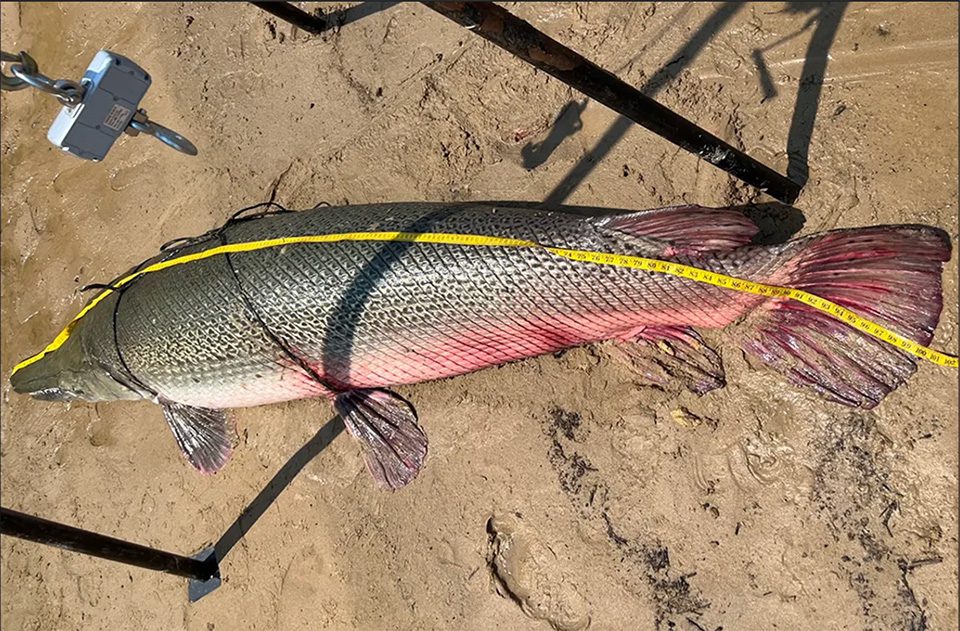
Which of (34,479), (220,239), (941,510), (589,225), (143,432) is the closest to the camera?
(941,510)

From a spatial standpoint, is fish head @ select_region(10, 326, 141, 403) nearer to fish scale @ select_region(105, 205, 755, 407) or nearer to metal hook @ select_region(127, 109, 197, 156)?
fish scale @ select_region(105, 205, 755, 407)

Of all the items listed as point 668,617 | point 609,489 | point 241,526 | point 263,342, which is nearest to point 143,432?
Result: point 241,526

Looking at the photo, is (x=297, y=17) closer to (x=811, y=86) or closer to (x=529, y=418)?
(x=529, y=418)

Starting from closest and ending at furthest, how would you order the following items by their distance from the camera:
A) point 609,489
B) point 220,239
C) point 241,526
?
point 609,489 < point 220,239 < point 241,526

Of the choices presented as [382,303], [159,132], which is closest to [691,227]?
[382,303]

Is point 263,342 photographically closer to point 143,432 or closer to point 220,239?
point 220,239

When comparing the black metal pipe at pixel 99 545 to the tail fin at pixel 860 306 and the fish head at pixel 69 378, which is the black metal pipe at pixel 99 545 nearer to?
the fish head at pixel 69 378

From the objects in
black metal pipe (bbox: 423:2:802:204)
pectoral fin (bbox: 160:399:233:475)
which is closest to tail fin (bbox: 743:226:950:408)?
black metal pipe (bbox: 423:2:802:204)

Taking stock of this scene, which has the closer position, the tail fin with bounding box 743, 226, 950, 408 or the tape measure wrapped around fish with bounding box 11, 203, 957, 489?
the tail fin with bounding box 743, 226, 950, 408
